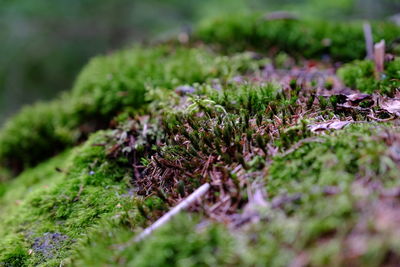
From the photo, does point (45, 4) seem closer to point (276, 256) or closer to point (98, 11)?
point (98, 11)

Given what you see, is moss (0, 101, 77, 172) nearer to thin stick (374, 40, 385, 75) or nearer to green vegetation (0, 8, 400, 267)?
green vegetation (0, 8, 400, 267)

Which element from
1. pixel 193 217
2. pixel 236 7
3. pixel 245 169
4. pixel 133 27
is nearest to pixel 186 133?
pixel 245 169

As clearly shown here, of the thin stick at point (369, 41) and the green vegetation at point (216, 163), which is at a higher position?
the thin stick at point (369, 41)

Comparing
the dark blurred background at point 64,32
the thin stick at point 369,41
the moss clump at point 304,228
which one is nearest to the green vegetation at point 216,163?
the moss clump at point 304,228

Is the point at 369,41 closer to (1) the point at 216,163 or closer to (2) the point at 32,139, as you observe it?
(1) the point at 216,163

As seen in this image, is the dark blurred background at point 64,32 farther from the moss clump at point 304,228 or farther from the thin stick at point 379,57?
the moss clump at point 304,228

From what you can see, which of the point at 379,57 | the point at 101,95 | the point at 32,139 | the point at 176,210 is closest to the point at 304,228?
the point at 176,210
